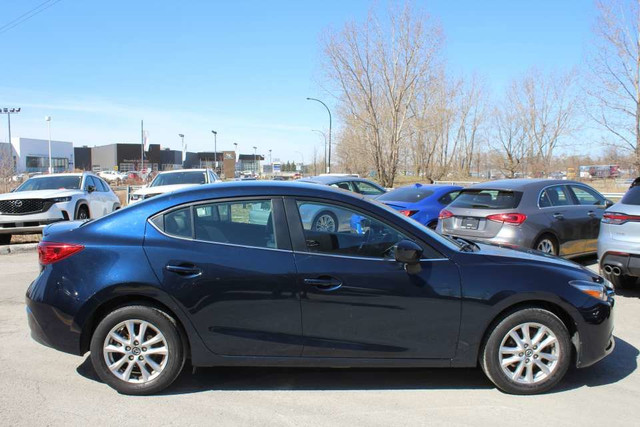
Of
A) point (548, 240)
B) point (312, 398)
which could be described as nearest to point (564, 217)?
point (548, 240)

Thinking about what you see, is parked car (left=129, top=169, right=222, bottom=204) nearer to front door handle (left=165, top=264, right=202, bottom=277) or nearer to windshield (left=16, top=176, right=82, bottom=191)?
windshield (left=16, top=176, right=82, bottom=191)

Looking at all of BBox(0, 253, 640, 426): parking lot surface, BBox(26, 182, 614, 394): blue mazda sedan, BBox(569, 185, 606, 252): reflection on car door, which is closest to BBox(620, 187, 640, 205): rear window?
BBox(569, 185, 606, 252): reflection on car door

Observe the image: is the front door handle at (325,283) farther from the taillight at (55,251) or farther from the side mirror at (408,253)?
the taillight at (55,251)

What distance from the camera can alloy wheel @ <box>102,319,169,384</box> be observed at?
142 inches

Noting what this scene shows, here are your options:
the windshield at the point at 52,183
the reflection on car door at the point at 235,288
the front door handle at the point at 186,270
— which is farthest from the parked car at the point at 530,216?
the windshield at the point at 52,183

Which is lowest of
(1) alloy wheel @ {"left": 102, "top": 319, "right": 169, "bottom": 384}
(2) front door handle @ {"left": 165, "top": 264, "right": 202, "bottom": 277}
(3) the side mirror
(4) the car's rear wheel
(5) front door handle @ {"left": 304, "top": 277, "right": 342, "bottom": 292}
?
(1) alloy wheel @ {"left": 102, "top": 319, "right": 169, "bottom": 384}

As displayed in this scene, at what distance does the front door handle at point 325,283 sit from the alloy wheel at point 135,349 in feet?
3.88

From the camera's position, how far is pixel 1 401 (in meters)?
3.55

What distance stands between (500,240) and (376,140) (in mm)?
31494

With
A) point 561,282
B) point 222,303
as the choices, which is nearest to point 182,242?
point 222,303

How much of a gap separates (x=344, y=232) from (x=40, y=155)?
8894 centimetres

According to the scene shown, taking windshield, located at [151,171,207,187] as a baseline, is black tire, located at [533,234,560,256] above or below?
below

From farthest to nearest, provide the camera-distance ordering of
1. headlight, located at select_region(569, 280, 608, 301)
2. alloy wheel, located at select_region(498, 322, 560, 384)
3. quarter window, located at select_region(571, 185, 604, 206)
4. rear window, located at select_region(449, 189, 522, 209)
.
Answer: quarter window, located at select_region(571, 185, 604, 206) → rear window, located at select_region(449, 189, 522, 209) → headlight, located at select_region(569, 280, 608, 301) → alloy wheel, located at select_region(498, 322, 560, 384)

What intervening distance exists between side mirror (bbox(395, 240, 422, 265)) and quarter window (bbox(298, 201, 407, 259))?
132 mm
